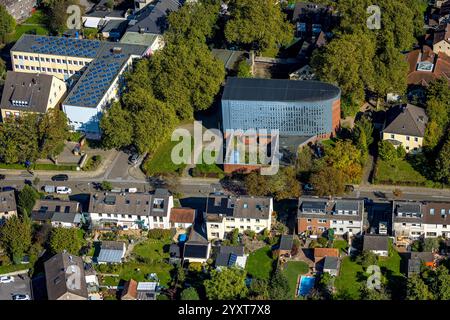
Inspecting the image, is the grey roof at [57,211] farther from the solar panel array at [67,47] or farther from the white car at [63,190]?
the solar panel array at [67,47]

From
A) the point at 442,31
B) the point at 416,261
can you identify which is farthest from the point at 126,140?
the point at 442,31

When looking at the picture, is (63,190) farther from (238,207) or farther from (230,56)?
(230,56)

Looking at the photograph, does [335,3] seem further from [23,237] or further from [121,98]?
[23,237]

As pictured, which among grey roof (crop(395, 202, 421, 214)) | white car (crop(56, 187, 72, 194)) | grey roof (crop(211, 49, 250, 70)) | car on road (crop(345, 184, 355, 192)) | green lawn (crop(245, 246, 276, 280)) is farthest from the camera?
grey roof (crop(211, 49, 250, 70))

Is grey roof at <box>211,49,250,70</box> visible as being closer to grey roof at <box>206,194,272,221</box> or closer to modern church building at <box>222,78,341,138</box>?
modern church building at <box>222,78,341,138</box>

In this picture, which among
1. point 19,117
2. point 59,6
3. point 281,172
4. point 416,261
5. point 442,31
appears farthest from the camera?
point 59,6

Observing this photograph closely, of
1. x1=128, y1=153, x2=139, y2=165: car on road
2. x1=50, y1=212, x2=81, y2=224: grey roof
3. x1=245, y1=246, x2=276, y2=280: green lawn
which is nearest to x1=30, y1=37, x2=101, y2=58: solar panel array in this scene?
x1=128, y1=153, x2=139, y2=165: car on road

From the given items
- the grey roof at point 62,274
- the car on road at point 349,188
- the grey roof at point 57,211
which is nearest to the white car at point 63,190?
the grey roof at point 57,211
